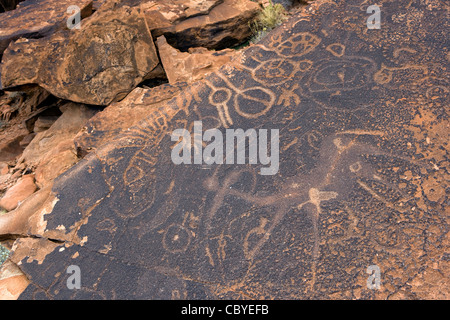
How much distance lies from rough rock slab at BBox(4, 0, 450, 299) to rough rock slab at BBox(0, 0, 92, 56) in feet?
6.90

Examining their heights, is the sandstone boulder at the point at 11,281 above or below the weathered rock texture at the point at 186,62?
below

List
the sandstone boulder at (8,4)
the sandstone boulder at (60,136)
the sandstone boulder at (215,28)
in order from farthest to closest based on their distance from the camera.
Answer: the sandstone boulder at (8,4), the sandstone boulder at (215,28), the sandstone boulder at (60,136)

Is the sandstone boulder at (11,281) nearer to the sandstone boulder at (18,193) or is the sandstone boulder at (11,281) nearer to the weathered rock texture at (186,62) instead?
the sandstone boulder at (18,193)

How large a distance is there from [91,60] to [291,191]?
1.98m

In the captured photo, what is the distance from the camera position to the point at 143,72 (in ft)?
→ 9.42

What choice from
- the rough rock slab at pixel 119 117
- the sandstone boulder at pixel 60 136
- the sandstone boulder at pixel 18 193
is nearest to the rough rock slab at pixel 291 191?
the rough rock slab at pixel 119 117

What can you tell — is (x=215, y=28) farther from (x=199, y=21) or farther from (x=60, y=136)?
(x=60, y=136)

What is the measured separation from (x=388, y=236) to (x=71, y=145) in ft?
7.35

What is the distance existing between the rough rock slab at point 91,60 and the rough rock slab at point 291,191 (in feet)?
3.42

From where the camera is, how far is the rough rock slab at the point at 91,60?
277 centimetres

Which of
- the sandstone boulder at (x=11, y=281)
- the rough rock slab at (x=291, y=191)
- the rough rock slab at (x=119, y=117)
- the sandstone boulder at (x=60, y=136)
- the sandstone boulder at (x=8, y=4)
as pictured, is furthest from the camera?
the sandstone boulder at (x=8, y=4)

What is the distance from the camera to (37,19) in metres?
3.45

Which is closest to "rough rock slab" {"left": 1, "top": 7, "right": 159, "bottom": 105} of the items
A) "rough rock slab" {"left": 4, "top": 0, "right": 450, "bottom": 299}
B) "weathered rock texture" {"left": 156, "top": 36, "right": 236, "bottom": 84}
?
"weathered rock texture" {"left": 156, "top": 36, "right": 236, "bottom": 84}

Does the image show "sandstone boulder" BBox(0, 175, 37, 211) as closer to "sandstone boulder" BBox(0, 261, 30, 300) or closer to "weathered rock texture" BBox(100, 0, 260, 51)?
"sandstone boulder" BBox(0, 261, 30, 300)
